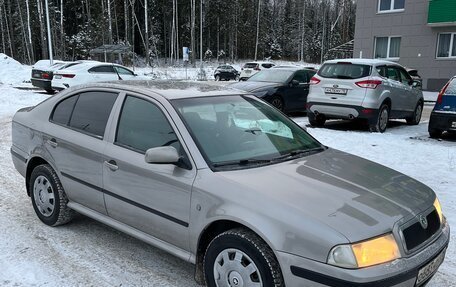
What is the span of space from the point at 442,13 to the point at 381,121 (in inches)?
627

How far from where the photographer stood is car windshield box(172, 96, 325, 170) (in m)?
3.35

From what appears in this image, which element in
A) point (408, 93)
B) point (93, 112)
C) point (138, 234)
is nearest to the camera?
point (138, 234)

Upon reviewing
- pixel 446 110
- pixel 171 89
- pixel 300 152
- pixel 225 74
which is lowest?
pixel 225 74

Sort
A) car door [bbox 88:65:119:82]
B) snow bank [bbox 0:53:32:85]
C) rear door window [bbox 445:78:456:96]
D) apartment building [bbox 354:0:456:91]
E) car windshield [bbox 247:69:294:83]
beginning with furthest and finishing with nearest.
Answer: snow bank [bbox 0:53:32:85] < apartment building [bbox 354:0:456:91] < car door [bbox 88:65:119:82] < car windshield [bbox 247:69:294:83] < rear door window [bbox 445:78:456:96]

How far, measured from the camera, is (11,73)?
2622 centimetres

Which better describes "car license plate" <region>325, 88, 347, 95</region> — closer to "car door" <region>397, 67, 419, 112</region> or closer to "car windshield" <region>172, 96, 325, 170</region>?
"car door" <region>397, 67, 419, 112</region>

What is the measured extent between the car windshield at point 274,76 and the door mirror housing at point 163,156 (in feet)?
33.0

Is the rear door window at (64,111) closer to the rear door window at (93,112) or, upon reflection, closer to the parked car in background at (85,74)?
the rear door window at (93,112)

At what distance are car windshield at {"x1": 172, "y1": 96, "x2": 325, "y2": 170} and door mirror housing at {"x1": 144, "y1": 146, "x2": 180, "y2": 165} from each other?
0.73 feet

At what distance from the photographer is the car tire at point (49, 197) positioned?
434 cm

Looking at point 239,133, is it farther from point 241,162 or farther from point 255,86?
point 255,86

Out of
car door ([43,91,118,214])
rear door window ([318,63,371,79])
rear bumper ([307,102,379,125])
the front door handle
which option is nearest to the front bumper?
the front door handle

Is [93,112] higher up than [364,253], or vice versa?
[93,112]

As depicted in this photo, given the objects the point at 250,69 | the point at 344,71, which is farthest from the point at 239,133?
the point at 250,69
